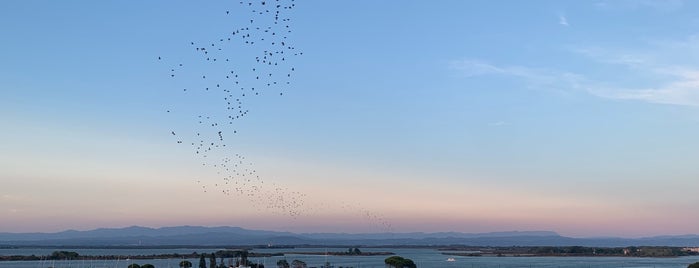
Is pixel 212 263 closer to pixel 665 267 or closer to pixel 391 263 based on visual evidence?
pixel 391 263

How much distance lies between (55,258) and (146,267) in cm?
7199

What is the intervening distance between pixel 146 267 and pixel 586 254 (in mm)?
129651

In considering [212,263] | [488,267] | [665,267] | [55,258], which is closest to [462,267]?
[488,267]

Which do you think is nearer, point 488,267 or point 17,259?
point 488,267

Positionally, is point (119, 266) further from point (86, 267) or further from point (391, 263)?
point (391, 263)

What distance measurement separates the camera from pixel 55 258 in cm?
13775

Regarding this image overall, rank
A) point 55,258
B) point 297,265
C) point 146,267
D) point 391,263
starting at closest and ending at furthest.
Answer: point 146,267 → point 391,263 → point 297,265 → point 55,258

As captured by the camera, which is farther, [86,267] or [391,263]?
[86,267]

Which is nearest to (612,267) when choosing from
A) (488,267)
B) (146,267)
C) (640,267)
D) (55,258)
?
(640,267)

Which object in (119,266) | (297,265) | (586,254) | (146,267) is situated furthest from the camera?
(586,254)

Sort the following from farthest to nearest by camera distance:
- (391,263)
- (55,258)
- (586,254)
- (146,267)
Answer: (586,254) → (55,258) → (391,263) → (146,267)

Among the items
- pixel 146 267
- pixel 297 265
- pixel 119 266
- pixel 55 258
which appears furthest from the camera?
pixel 55 258

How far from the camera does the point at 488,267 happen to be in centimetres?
10925

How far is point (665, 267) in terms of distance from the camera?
Result: 10488cm
